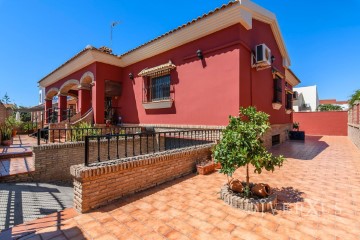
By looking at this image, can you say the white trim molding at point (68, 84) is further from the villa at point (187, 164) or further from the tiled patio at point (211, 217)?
the tiled patio at point (211, 217)

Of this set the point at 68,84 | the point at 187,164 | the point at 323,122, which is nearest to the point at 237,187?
the point at 187,164

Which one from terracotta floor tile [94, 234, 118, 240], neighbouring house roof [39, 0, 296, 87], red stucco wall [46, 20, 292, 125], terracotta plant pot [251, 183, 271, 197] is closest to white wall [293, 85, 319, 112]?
neighbouring house roof [39, 0, 296, 87]

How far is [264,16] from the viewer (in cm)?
819

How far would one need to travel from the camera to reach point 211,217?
2.88 m

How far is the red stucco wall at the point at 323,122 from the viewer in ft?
55.3

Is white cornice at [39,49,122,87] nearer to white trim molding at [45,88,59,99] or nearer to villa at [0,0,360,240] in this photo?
villa at [0,0,360,240]

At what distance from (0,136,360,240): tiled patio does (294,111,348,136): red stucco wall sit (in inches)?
655

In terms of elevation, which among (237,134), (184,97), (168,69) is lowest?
(237,134)

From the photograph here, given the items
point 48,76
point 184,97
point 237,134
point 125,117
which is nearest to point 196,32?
point 184,97

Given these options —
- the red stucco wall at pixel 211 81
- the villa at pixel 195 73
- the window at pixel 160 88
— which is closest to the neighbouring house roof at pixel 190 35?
the villa at pixel 195 73

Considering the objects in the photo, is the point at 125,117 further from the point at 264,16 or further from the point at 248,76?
the point at 264,16

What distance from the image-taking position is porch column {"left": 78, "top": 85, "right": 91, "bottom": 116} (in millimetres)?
10784

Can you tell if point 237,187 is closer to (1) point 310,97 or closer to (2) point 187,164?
(2) point 187,164

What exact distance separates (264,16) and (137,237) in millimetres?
9433
